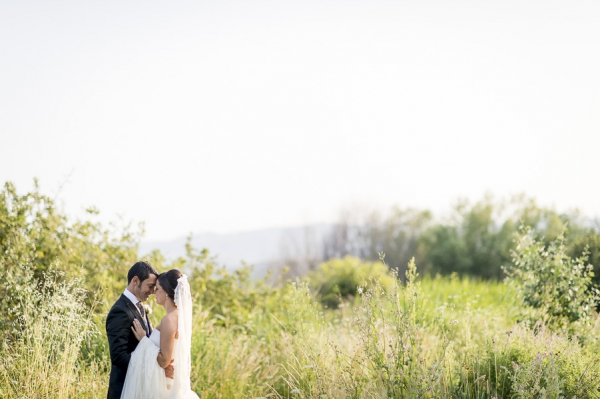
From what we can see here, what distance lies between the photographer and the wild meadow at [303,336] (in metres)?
4.56

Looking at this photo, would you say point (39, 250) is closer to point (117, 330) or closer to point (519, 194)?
point (117, 330)

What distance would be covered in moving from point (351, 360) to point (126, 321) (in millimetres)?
1986

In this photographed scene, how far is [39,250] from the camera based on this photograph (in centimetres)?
729

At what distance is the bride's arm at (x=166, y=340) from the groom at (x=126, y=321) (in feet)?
0.54

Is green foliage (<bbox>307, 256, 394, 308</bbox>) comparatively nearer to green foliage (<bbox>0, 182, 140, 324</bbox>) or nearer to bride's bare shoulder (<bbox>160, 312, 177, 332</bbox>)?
green foliage (<bbox>0, 182, 140, 324</bbox>)

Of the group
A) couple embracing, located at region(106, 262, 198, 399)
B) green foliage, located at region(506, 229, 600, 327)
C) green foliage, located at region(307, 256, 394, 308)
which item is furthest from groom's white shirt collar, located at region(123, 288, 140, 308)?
green foliage, located at region(307, 256, 394, 308)

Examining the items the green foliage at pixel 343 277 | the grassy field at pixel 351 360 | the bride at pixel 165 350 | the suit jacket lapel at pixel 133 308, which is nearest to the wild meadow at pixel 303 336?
the grassy field at pixel 351 360

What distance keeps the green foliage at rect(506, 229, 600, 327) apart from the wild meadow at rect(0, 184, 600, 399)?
0.02 metres

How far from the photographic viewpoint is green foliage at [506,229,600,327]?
7.08 meters

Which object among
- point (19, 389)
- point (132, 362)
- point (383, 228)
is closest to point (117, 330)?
point (132, 362)

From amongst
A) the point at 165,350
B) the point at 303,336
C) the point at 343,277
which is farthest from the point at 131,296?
the point at 343,277

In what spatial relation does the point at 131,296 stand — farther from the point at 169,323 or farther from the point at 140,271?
the point at 169,323

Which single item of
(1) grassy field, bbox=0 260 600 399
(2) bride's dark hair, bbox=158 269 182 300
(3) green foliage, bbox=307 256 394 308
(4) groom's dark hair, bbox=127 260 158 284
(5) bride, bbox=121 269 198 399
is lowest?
(3) green foliage, bbox=307 256 394 308

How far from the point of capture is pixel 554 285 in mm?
7207
